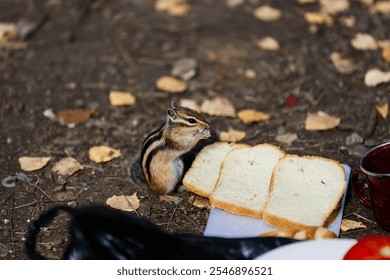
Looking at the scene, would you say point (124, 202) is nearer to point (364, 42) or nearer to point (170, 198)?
point (170, 198)

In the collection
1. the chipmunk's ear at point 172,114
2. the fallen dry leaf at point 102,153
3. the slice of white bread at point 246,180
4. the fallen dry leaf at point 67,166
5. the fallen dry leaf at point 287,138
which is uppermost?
the chipmunk's ear at point 172,114

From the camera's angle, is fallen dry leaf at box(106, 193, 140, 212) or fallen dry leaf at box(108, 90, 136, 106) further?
fallen dry leaf at box(108, 90, 136, 106)

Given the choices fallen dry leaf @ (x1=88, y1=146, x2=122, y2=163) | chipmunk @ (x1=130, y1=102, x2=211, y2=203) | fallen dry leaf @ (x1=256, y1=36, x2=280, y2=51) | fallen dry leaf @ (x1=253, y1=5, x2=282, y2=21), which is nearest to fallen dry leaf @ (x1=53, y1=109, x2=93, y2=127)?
fallen dry leaf @ (x1=88, y1=146, x2=122, y2=163)

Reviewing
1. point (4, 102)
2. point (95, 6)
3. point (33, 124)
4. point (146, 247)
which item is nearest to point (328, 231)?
point (146, 247)

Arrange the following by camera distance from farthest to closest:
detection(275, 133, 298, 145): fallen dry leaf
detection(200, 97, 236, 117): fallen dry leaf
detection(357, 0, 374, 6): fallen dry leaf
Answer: detection(357, 0, 374, 6): fallen dry leaf < detection(200, 97, 236, 117): fallen dry leaf < detection(275, 133, 298, 145): fallen dry leaf

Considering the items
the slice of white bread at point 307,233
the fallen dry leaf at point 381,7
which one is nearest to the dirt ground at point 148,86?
the fallen dry leaf at point 381,7

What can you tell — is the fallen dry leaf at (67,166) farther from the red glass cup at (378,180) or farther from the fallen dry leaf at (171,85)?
the red glass cup at (378,180)

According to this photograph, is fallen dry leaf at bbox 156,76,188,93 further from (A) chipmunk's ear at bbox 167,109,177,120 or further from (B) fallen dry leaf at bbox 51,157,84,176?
(A) chipmunk's ear at bbox 167,109,177,120
